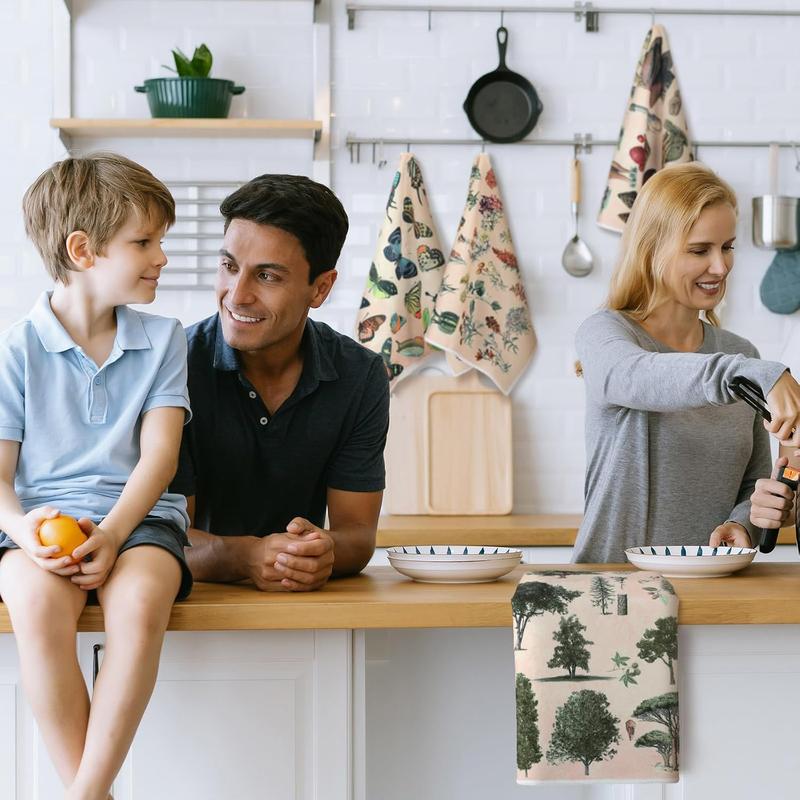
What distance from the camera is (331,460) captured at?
1.92 metres

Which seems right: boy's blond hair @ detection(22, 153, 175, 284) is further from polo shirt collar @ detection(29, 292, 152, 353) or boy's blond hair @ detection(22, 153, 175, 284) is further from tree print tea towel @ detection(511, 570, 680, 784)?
tree print tea towel @ detection(511, 570, 680, 784)

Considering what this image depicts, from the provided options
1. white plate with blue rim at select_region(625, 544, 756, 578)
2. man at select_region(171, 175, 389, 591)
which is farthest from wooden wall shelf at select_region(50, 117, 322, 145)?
white plate with blue rim at select_region(625, 544, 756, 578)

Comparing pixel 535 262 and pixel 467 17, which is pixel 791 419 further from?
pixel 467 17

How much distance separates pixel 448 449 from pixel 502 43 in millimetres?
1234

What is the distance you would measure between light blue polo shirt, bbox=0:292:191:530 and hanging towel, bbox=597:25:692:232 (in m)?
2.17

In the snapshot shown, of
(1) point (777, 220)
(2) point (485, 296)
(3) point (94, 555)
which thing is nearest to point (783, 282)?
(1) point (777, 220)

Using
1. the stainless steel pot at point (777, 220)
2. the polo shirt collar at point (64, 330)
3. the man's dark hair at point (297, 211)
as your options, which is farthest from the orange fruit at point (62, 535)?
the stainless steel pot at point (777, 220)

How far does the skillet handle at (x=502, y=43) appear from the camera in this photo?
3461 mm

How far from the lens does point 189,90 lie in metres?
3.27

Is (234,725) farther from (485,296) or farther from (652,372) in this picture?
(485,296)

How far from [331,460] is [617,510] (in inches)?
20.8

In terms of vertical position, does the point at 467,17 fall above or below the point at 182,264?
above

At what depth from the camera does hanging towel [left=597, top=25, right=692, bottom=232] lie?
3447 millimetres

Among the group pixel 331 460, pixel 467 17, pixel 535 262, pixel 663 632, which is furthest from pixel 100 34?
pixel 663 632
